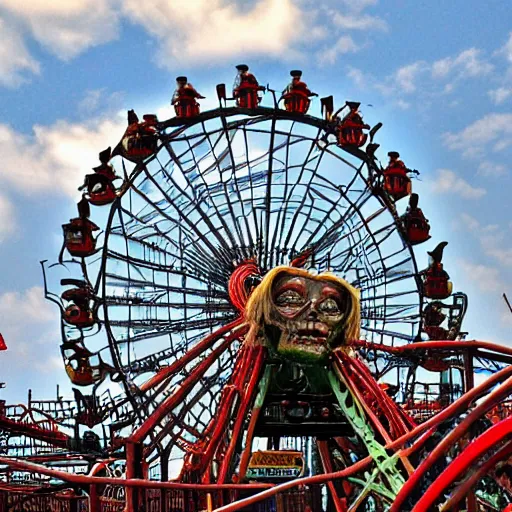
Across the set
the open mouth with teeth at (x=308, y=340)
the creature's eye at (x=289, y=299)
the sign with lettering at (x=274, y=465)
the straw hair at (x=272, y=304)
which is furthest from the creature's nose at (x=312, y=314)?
the sign with lettering at (x=274, y=465)

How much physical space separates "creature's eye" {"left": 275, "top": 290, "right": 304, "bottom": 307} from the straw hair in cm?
20

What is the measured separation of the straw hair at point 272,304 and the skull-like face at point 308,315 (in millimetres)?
62

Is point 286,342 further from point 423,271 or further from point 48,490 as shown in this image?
point 423,271

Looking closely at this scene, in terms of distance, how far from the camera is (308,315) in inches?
767

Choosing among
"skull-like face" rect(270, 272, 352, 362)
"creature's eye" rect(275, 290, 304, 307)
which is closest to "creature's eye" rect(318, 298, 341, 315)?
"skull-like face" rect(270, 272, 352, 362)

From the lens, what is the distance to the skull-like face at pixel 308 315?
19469 millimetres

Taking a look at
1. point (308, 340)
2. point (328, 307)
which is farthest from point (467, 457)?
point (328, 307)

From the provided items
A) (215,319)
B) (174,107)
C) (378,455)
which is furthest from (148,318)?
(378,455)

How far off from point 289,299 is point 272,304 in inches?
13.7

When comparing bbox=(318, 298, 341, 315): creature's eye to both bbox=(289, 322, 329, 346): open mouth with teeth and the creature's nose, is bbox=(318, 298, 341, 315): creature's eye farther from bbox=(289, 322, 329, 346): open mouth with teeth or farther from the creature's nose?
bbox=(289, 322, 329, 346): open mouth with teeth

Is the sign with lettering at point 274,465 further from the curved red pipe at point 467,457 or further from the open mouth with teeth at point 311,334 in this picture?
the curved red pipe at point 467,457

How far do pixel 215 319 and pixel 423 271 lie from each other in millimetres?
5735

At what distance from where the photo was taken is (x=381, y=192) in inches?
1037

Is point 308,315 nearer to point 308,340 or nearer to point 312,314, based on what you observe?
point 312,314
